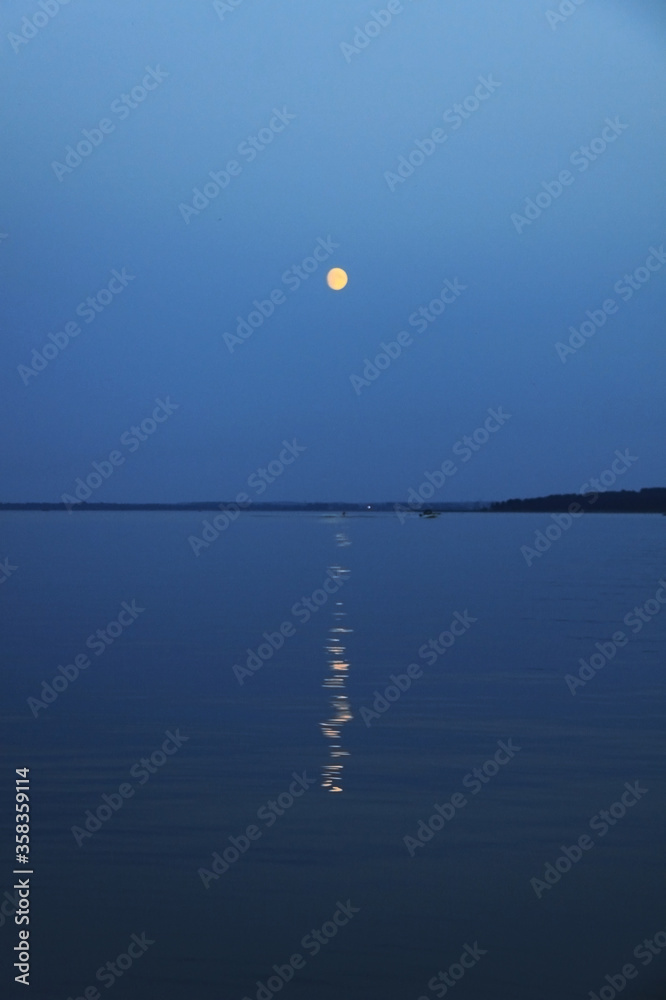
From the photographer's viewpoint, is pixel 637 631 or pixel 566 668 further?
pixel 637 631

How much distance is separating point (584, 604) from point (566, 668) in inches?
685

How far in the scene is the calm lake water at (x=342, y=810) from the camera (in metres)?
12.2

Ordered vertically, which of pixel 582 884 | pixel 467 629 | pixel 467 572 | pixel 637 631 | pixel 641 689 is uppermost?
pixel 582 884

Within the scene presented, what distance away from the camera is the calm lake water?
1220 centimetres

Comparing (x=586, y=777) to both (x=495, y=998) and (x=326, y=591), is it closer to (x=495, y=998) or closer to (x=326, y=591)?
(x=495, y=998)

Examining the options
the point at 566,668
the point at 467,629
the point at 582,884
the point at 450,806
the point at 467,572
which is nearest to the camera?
the point at 582,884

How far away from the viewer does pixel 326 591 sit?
5531 cm

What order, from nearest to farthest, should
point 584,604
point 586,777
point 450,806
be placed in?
point 450,806
point 586,777
point 584,604

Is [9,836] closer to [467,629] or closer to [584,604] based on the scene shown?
[467,629]

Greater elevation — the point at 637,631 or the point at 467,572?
the point at 637,631

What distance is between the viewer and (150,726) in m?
23.4

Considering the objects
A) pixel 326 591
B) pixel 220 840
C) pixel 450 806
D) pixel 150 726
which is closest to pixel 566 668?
pixel 150 726

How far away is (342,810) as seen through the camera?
682 inches

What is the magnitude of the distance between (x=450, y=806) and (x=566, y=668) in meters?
14.0
